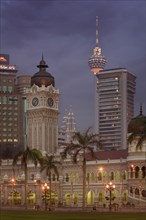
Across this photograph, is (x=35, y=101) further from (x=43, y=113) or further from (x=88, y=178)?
(x=88, y=178)

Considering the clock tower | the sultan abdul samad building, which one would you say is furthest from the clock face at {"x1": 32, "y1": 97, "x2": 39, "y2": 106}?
the sultan abdul samad building

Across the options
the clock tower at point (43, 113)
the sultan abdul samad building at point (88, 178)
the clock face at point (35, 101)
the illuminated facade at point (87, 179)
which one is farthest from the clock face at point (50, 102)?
the clock face at point (35, 101)

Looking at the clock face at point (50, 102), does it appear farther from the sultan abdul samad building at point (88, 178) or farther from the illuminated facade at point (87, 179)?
the illuminated facade at point (87, 179)

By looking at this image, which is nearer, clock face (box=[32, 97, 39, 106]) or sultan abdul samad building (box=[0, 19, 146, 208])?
sultan abdul samad building (box=[0, 19, 146, 208])

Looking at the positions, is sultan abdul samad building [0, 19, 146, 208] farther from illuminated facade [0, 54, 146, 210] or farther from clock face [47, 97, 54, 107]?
clock face [47, 97, 54, 107]

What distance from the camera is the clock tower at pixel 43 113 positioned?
167m

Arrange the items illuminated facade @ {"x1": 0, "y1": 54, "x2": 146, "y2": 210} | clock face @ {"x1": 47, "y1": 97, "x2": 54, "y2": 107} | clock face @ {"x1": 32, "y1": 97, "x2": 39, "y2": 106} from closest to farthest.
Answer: illuminated facade @ {"x1": 0, "y1": 54, "x2": 146, "y2": 210} → clock face @ {"x1": 32, "y1": 97, "x2": 39, "y2": 106} → clock face @ {"x1": 47, "y1": 97, "x2": 54, "y2": 107}

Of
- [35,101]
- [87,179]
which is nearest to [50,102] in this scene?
[35,101]

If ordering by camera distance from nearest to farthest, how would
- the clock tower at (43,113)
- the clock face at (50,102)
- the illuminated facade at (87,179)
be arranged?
1. the illuminated facade at (87,179)
2. the clock tower at (43,113)
3. the clock face at (50,102)

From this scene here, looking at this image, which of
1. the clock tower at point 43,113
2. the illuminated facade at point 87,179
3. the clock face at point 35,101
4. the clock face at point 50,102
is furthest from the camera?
the clock face at point 50,102

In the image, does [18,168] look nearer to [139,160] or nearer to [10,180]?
[10,180]

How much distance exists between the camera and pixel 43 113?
6575 inches

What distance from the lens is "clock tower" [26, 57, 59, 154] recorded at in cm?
16738

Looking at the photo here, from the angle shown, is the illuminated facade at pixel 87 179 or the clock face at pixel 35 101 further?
the clock face at pixel 35 101
